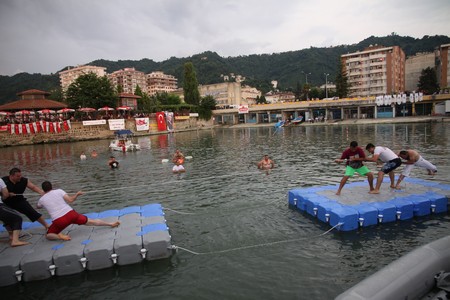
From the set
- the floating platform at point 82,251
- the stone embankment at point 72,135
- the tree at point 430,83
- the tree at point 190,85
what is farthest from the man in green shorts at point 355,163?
the tree at point 430,83

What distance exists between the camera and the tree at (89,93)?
73.2m

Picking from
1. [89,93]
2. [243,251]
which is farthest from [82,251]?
[89,93]

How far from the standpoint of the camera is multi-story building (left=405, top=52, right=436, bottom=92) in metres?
115

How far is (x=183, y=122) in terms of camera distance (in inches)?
3639

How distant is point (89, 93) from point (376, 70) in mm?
95014

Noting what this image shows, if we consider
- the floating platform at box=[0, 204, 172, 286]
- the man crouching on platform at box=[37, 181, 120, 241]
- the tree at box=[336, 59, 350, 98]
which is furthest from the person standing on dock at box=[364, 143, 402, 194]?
the tree at box=[336, 59, 350, 98]

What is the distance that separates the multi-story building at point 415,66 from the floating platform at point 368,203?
12749 centimetres

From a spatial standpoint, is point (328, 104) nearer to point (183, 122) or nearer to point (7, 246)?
point (183, 122)

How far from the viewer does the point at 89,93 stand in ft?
241

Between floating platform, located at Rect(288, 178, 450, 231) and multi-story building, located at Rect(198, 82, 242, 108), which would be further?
multi-story building, located at Rect(198, 82, 242, 108)

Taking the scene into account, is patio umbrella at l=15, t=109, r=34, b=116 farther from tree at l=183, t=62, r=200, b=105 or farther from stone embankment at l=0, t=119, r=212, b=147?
tree at l=183, t=62, r=200, b=105

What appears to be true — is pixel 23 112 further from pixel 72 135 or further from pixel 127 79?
pixel 127 79

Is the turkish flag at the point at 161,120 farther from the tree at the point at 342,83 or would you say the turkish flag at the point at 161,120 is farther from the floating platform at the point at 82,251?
the floating platform at the point at 82,251

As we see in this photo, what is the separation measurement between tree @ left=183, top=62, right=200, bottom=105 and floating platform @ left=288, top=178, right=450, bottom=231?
95.3 metres
